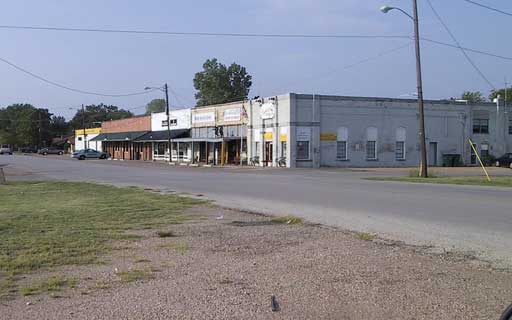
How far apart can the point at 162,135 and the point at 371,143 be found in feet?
94.4

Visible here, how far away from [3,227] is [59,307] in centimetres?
593

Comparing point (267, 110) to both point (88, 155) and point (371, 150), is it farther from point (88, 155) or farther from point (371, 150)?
point (88, 155)

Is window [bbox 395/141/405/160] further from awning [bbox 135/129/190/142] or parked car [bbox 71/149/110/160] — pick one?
parked car [bbox 71/149/110/160]

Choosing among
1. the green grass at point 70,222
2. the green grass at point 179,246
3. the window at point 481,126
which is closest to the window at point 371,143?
the window at point 481,126

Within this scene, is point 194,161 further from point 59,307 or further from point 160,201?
point 59,307

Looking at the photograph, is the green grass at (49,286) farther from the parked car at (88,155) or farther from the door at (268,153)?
the parked car at (88,155)

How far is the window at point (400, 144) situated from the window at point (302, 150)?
914 cm

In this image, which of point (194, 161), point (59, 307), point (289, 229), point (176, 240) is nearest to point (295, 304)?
point (59, 307)

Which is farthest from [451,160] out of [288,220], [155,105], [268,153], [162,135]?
[155,105]

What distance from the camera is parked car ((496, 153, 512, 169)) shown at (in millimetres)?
52500

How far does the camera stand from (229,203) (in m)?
16.5

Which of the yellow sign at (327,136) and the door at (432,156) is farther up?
the yellow sign at (327,136)

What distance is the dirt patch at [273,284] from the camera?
A: 5594mm

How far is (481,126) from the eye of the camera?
184 ft
